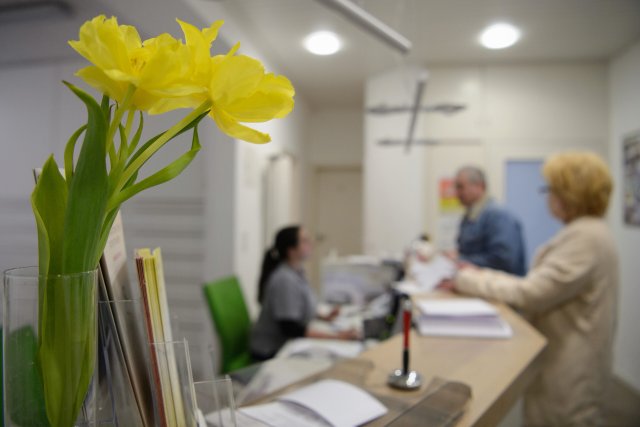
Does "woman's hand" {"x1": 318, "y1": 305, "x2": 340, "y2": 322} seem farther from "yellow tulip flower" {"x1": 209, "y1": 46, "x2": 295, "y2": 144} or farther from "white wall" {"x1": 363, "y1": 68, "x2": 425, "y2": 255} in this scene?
"yellow tulip flower" {"x1": 209, "y1": 46, "x2": 295, "y2": 144}

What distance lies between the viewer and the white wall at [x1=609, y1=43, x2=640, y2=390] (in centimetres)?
359

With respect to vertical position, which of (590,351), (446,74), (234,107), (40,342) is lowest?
(590,351)

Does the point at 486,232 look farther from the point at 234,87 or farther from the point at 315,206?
the point at 315,206

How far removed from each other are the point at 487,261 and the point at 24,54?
8.84ft

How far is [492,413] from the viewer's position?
32.1 inches

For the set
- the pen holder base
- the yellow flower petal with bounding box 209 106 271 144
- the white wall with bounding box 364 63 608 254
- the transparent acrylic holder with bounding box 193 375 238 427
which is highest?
the white wall with bounding box 364 63 608 254

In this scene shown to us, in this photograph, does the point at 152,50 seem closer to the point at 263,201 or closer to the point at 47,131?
the point at 47,131

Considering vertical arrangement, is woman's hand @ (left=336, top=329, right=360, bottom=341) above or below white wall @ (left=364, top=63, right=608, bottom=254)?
below

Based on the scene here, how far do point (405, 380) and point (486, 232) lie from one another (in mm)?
2226

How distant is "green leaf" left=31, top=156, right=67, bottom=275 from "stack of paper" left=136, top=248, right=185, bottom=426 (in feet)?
0.30

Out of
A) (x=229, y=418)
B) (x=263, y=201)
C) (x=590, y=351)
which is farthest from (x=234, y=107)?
(x=263, y=201)

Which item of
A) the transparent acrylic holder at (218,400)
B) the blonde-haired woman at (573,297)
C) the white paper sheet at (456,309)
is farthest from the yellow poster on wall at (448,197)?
the transparent acrylic holder at (218,400)

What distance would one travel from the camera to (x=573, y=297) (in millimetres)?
1612

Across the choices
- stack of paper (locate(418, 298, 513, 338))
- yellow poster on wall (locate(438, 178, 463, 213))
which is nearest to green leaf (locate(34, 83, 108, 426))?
stack of paper (locate(418, 298, 513, 338))
